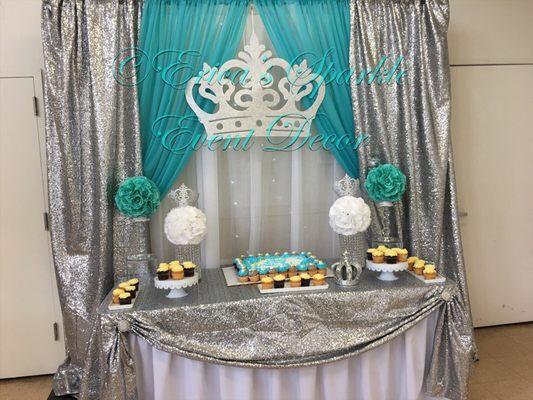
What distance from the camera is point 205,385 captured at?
2174mm

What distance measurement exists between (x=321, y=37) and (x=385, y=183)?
35.7 inches

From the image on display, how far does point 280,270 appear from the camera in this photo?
238cm

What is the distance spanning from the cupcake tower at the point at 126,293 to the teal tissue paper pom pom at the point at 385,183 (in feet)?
4.34

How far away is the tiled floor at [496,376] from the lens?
263cm

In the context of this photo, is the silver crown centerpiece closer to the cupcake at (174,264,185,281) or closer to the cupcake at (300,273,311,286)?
the cupcake at (300,273,311,286)

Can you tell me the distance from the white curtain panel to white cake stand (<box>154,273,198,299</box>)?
0.54 meters

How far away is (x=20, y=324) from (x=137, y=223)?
1.05 m

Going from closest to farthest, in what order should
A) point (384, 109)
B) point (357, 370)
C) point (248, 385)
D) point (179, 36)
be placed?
1. point (248, 385)
2. point (357, 370)
3. point (179, 36)
4. point (384, 109)

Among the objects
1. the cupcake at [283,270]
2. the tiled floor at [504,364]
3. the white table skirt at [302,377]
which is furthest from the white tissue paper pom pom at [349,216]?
the tiled floor at [504,364]

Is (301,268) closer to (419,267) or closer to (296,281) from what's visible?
(296,281)

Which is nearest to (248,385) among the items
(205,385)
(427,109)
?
(205,385)

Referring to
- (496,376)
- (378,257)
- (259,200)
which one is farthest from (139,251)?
(496,376)

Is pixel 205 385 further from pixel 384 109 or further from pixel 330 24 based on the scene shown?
pixel 330 24

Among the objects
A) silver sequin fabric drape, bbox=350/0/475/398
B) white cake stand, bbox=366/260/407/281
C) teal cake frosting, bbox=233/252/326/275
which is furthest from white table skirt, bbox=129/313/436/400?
silver sequin fabric drape, bbox=350/0/475/398
